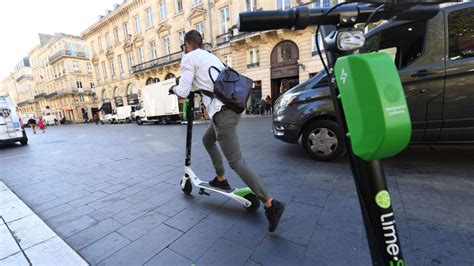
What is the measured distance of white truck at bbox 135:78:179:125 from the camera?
682 inches

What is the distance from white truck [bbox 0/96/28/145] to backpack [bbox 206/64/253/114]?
11815mm

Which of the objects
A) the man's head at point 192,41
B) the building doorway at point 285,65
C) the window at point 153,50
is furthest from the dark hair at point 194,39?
the window at point 153,50

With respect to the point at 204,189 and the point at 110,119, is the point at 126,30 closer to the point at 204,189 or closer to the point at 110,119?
the point at 110,119

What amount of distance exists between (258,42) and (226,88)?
18.2 meters

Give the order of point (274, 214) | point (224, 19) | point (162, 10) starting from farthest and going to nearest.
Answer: point (162, 10), point (224, 19), point (274, 214)

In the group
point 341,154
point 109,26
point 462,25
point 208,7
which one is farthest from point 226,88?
point 109,26

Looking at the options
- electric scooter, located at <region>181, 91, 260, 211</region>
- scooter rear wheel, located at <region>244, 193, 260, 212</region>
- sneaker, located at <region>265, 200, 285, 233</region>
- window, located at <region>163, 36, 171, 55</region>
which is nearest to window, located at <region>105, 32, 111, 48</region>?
window, located at <region>163, 36, 171, 55</region>

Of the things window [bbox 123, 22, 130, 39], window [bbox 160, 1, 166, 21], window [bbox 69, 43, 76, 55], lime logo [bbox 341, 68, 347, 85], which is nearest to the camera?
lime logo [bbox 341, 68, 347, 85]

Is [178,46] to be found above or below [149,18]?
below

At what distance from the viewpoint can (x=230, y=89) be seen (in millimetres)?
1977

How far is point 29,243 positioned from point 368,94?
9.50 feet

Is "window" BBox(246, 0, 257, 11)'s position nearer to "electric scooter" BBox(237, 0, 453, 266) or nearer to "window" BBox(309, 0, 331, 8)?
"window" BBox(309, 0, 331, 8)

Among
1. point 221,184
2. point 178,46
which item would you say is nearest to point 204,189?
point 221,184

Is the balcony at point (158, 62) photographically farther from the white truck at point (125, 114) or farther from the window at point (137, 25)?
the white truck at point (125, 114)
